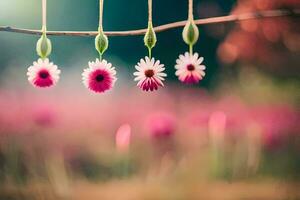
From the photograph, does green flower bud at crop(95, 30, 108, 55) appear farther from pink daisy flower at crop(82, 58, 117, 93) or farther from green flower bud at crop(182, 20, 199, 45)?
green flower bud at crop(182, 20, 199, 45)

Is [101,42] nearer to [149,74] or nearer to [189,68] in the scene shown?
[149,74]

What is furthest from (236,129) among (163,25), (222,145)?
(163,25)

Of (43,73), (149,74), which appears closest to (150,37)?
(149,74)

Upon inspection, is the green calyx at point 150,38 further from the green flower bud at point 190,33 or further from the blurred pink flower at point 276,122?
the blurred pink flower at point 276,122

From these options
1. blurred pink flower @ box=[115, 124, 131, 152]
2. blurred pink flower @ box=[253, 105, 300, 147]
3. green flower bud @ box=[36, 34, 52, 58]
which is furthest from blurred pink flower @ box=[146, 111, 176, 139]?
green flower bud @ box=[36, 34, 52, 58]

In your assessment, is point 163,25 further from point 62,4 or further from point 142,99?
point 62,4

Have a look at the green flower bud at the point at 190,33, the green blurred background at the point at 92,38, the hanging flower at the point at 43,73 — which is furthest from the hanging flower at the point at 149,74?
the hanging flower at the point at 43,73
